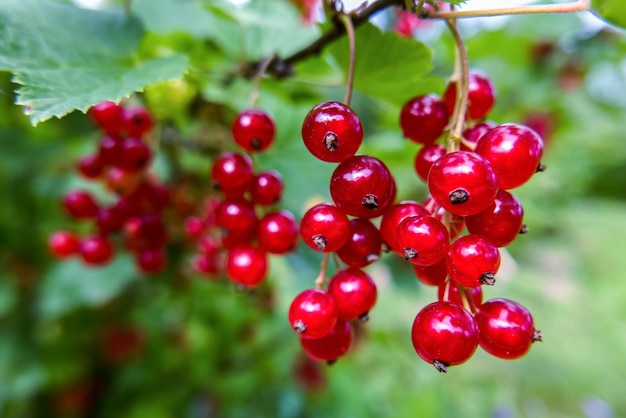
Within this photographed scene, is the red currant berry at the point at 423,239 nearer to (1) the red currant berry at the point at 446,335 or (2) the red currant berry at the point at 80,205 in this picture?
(1) the red currant berry at the point at 446,335

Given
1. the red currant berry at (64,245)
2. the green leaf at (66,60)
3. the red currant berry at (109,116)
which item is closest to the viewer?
the green leaf at (66,60)

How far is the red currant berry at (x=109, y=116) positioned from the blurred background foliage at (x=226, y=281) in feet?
0.35

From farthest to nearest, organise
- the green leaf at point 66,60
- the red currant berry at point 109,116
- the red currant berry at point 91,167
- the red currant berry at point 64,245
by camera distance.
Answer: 1. the red currant berry at point 64,245
2. the red currant berry at point 91,167
3. the red currant berry at point 109,116
4. the green leaf at point 66,60

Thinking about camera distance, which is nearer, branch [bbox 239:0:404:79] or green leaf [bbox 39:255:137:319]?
branch [bbox 239:0:404:79]

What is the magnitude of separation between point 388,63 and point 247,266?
0.36 metres

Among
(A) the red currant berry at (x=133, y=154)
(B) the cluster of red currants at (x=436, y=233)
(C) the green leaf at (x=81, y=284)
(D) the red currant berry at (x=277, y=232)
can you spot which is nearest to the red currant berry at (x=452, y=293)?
(B) the cluster of red currants at (x=436, y=233)

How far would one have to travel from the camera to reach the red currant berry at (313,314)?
50cm

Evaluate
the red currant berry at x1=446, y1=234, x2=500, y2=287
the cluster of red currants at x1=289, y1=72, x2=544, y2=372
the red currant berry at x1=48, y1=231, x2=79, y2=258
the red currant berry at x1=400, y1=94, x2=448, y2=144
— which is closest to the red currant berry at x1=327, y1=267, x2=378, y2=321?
the cluster of red currants at x1=289, y1=72, x2=544, y2=372

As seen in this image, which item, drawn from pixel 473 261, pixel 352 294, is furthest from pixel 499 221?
pixel 352 294

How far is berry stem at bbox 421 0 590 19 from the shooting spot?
486 millimetres

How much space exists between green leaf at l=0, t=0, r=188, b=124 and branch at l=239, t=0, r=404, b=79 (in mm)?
193

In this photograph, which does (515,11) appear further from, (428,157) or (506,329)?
(506,329)

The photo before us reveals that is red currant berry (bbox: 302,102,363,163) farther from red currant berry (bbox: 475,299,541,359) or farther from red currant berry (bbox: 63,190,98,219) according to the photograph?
red currant berry (bbox: 63,190,98,219)

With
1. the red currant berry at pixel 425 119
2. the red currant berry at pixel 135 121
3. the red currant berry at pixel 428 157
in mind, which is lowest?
the red currant berry at pixel 428 157
